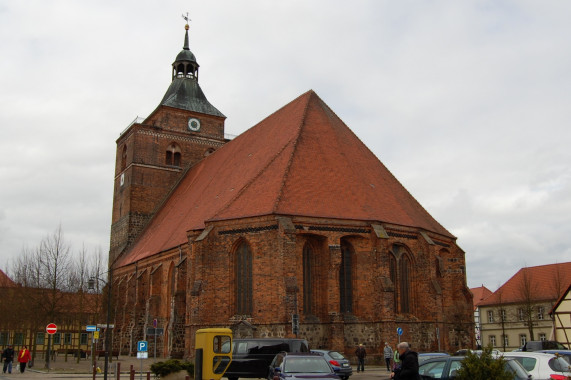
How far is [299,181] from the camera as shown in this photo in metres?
28.4

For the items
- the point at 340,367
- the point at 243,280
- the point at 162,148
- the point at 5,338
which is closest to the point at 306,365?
the point at 340,367

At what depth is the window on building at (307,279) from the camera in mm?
26641

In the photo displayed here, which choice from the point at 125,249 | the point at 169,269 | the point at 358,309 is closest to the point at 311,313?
the point at 358,309

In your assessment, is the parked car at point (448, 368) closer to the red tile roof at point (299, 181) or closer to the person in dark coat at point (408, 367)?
the person in dark coat at point (408, 367)

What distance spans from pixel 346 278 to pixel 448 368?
15094 millimetres

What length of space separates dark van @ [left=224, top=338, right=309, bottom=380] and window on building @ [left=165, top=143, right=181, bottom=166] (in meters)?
28.8

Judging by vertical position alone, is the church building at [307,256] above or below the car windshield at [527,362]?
above

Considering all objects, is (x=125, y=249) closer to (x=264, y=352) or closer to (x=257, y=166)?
(x=257, y=166)

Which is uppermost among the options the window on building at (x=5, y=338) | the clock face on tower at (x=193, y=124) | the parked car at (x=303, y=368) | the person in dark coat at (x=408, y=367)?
the clock face on tower at (x=193, y=124)

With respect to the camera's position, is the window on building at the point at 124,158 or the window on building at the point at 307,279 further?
the window on building at the point at 124,158

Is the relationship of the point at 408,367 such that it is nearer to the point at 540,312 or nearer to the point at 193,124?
the point at 193,124

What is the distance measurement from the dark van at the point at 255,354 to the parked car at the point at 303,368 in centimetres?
488

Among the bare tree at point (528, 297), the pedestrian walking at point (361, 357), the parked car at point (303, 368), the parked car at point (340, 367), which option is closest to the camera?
the parked car at point (303, 368)

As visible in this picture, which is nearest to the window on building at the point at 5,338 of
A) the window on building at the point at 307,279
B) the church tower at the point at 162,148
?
the church tower at the point at 162,148
